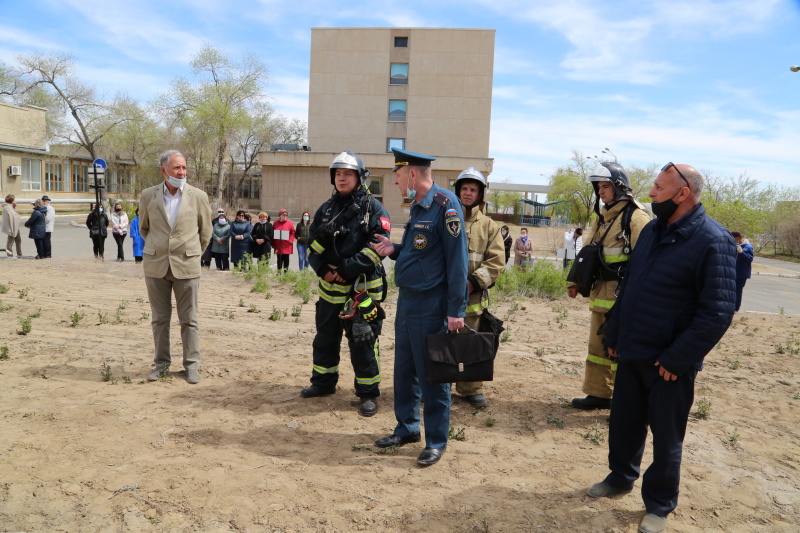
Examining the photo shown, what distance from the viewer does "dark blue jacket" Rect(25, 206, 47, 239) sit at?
52.2 feet

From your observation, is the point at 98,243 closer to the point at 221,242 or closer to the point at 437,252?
the point at 221,242

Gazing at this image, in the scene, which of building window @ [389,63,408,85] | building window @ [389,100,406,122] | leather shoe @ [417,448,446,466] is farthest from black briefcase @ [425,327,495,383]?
building window @ [389,63,408,85]

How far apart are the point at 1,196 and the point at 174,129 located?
13.0 m

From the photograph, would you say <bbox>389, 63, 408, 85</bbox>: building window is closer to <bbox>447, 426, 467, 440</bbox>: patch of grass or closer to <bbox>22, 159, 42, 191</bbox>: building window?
<bbox>22, 159, 42, 191</bbox>: building window

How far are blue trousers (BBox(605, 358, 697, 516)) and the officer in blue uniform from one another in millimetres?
1143

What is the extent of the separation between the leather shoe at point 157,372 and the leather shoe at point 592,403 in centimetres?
403

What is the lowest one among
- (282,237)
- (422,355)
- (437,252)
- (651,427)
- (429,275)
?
(651,427)

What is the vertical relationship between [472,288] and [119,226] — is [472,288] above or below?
above

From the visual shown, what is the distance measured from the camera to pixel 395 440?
14.6 feet

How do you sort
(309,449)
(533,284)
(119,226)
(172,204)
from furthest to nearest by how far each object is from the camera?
(119,226) < (533,284) < (172,204) < (309,449)

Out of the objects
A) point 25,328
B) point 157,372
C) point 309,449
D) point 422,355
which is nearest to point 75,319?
point 25,328

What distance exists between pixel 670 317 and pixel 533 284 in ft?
30.1

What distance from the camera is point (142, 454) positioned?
4.12 metres

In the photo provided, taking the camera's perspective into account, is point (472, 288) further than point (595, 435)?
Yes
